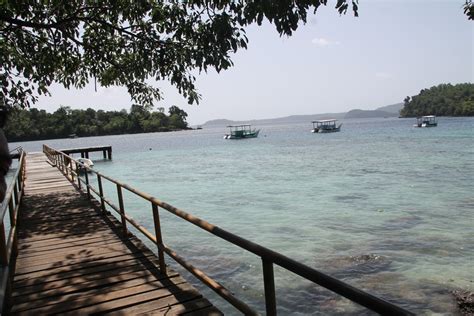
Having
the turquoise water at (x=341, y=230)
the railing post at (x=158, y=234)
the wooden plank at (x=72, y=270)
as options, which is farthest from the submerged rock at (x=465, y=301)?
the wooden plank at (x=72, y=270)

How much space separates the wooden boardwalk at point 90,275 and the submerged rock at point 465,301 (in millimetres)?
5224

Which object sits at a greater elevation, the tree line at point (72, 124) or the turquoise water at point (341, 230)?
the tree line at point (72, 124)

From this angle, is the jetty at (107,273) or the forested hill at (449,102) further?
the forested hill at (449,102)

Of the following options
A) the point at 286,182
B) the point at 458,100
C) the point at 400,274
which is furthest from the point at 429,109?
the point at 400,274

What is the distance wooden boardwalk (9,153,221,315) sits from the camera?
4.47m

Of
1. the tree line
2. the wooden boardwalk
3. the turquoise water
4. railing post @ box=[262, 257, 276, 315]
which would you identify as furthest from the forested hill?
railing post @ box=[262, 257, 276, 315]

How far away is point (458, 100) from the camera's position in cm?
17412

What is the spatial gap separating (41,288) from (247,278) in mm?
5081

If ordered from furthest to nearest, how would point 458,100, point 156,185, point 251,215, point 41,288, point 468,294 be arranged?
point 458,100 → point 156,185 → point 251,215 → point 468,294 → point 41,288

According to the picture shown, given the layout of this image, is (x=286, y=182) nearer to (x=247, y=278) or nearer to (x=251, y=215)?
(x=251, y=215)

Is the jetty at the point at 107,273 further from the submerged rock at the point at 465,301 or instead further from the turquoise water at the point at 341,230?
the submerged rock at the point at 465,301

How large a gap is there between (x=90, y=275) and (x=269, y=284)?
353 centimetres

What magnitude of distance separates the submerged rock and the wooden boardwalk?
522 centimetres

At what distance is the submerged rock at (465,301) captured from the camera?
707cm
